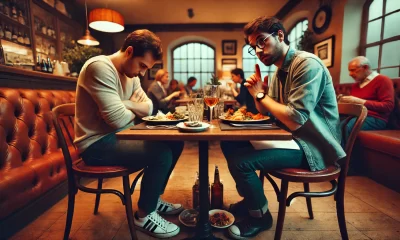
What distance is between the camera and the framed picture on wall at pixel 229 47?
21.3 ft

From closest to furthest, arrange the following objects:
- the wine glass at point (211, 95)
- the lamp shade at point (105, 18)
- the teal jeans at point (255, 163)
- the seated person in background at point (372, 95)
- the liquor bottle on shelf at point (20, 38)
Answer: the teal jeans at point (255, 163) → the wine glass at point (211, 95) → the seated person in background at point (372, 95) → the lamp shade at point (105, 18) → the liquor bottle on shelf at point (20, 38)

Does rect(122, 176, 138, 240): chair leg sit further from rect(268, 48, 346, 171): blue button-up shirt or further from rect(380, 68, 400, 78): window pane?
rect(380, 68, 400, 78): window pane

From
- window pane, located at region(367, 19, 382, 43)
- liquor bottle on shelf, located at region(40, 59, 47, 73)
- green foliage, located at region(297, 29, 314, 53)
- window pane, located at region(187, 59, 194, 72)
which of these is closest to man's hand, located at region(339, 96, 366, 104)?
window pane, located at region(367, 19, 382, 43)

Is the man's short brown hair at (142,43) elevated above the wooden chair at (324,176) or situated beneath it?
elevated above

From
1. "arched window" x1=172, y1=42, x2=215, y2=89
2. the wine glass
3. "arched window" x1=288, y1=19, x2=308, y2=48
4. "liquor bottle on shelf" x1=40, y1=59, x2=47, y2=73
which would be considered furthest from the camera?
"arched window" x1=172, y1=42, x2=215, y2=89

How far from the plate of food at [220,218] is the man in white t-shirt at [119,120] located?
26 cm

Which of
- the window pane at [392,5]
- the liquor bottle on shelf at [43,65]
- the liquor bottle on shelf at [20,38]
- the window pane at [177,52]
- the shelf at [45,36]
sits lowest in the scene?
the liquor bottle on shelf at [43,65]

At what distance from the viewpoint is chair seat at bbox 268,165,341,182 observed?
1013 millimetres

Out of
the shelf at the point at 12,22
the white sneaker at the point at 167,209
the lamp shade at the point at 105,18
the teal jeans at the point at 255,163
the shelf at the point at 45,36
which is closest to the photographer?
the teal jeans at the point at 255,163

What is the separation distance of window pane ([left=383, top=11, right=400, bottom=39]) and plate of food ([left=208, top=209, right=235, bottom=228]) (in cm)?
334

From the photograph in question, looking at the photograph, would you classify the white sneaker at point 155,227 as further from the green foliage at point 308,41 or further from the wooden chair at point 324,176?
the green foliage at point 308,41

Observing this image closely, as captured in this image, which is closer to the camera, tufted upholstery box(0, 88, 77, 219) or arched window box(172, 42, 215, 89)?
tufted upholstery box(0, 88, 77, 219)

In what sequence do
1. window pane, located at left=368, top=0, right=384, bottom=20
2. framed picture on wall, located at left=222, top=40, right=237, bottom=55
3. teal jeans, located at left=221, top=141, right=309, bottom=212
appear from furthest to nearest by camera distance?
framed picture on wall, located at left=222, top=40, right=237, bottom=55, window pane, located at left=368, top=0, right=384, bottom=20, teal jeans, located at left=221, top=141, right=309, bottom=212

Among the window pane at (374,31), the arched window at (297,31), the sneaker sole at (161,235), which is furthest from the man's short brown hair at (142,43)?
the arched window at (297,31)
